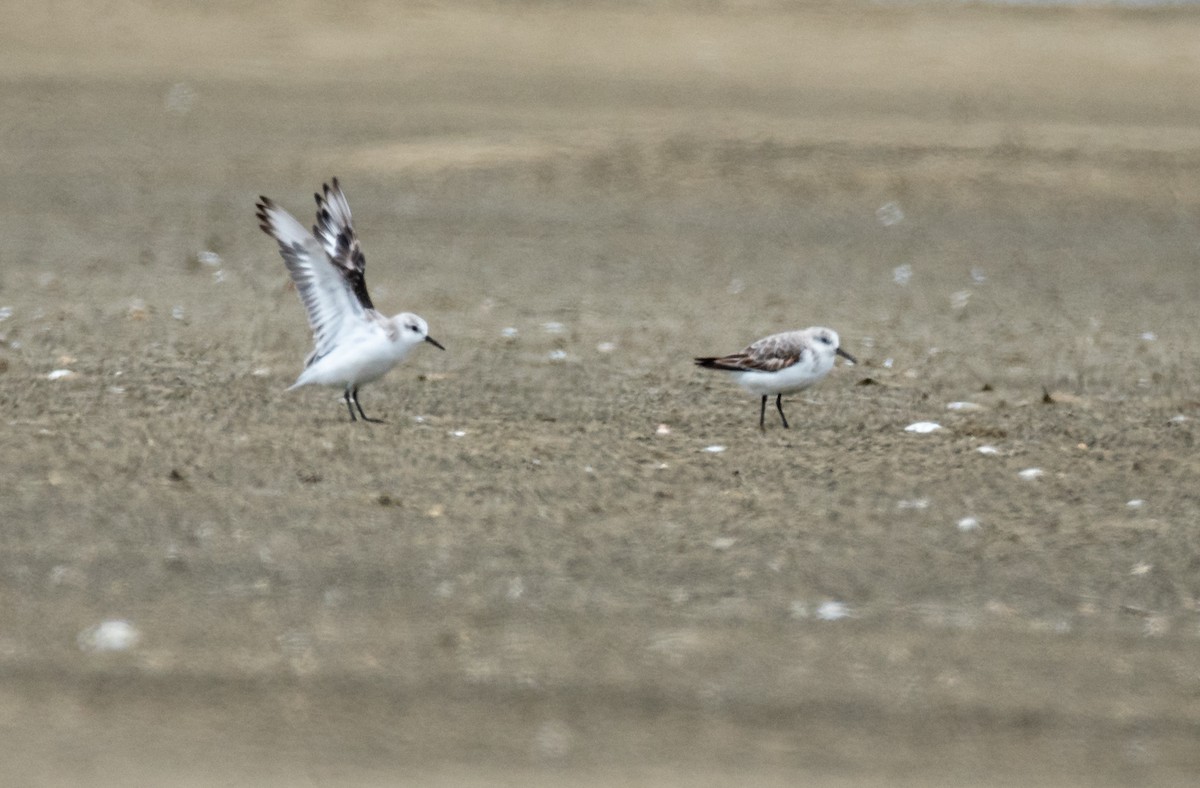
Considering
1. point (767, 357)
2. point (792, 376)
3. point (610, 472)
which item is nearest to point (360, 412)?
point (610, 472)

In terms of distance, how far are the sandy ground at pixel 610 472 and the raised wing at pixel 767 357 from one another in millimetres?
311

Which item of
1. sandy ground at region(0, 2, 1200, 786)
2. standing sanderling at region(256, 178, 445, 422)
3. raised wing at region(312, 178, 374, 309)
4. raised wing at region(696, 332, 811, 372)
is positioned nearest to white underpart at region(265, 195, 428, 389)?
standing sanderling at region(256, 178, 445, 422)

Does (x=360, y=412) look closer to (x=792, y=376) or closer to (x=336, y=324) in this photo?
(x=336, y=324)

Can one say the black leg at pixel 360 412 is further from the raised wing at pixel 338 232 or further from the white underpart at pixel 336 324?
the raised wing at pixel 338 232

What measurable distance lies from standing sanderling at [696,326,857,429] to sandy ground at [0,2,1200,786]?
23 cm

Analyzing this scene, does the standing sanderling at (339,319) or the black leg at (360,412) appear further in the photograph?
the black leg at (360,412)

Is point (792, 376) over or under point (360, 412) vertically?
over

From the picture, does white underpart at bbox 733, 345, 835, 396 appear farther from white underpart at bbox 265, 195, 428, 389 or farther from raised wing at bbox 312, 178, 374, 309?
raised wing at bbox 312, 178, 374, 309

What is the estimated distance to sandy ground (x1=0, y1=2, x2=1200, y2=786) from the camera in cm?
562

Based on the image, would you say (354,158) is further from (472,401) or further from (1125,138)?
(472,401)

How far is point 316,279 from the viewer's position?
911 cm

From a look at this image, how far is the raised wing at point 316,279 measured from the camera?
8.84 meters

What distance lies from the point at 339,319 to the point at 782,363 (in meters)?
2.02

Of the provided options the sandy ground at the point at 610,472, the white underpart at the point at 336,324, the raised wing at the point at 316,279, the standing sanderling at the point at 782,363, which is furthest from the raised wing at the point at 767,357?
the raised wing at the point at 316,279
